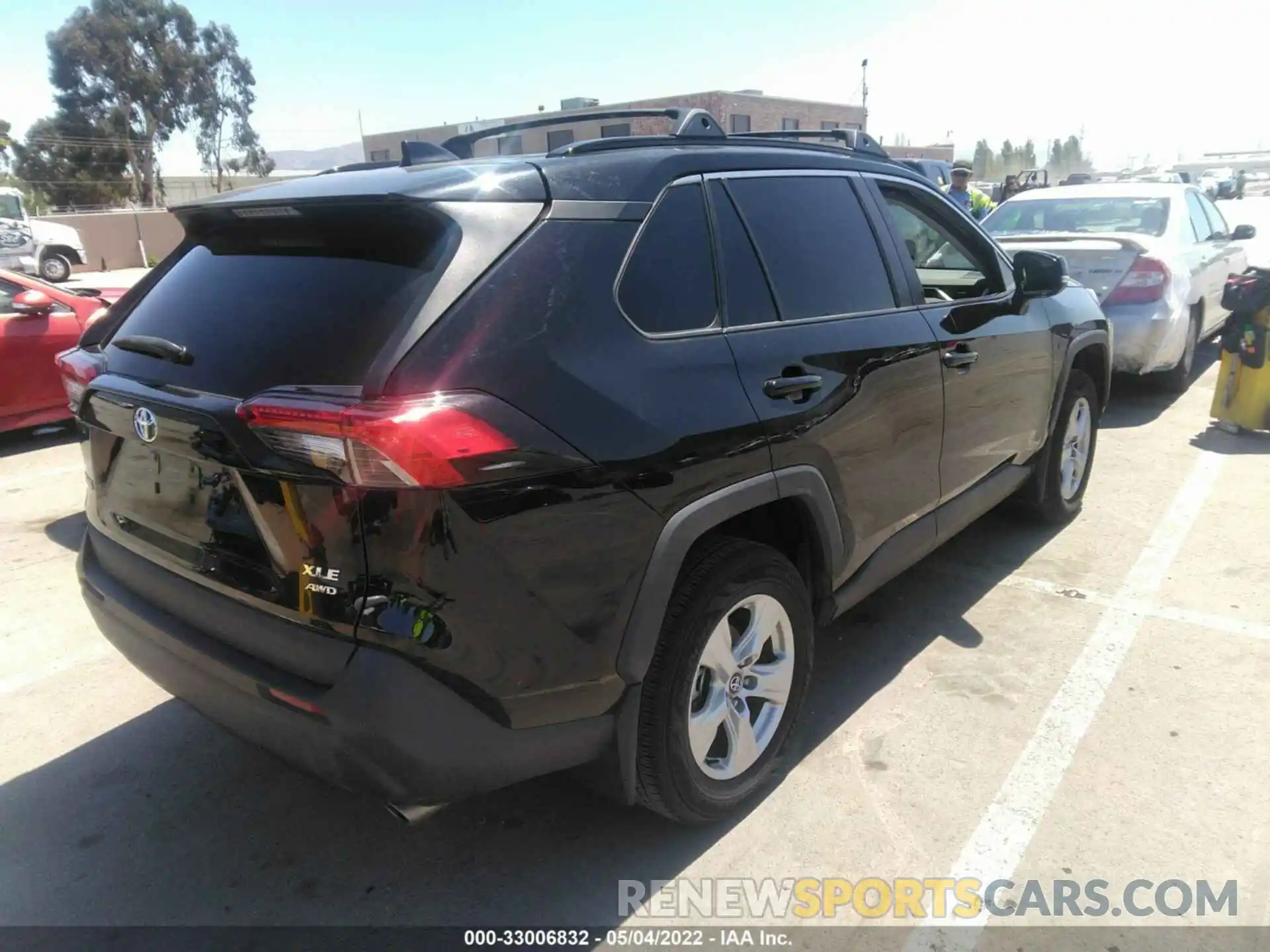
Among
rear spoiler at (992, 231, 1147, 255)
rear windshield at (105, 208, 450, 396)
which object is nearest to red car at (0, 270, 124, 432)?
rear windshield at (105, 208, 450, 396)

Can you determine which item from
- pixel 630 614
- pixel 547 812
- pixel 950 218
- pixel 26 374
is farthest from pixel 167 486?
pixel 26 374

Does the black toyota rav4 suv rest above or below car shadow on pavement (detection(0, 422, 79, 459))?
above

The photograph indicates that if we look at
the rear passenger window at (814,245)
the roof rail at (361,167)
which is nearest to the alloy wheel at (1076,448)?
the rear passenger window at (814,245)

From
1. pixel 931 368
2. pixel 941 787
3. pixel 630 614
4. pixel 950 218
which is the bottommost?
pixel 941 787

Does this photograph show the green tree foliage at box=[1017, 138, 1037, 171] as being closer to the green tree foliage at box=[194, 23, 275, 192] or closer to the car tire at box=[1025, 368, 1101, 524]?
the green tree foliage at box=[194, 23, 275, 192]

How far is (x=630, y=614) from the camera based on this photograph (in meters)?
2.19

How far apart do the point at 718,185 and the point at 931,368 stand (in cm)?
116

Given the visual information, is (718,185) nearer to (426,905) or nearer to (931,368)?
(931,368)

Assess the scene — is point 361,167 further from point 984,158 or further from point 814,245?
point 984,158

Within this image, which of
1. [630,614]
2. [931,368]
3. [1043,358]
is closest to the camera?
[630,614]

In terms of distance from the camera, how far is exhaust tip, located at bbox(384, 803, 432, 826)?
2.00m

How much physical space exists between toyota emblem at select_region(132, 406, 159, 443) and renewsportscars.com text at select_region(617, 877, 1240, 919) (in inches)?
67.1

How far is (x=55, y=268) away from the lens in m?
23.5

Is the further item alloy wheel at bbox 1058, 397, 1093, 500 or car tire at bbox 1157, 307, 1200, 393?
car tire at bbox 1157, 307, 1200, 393
